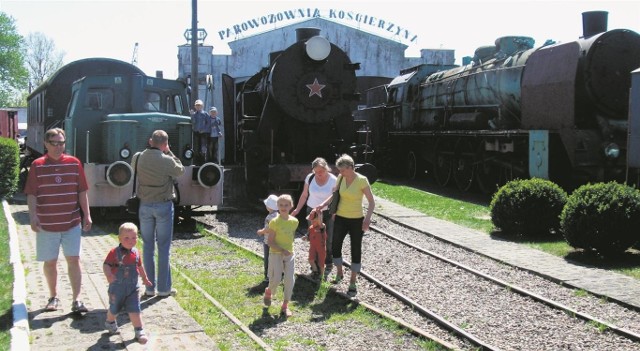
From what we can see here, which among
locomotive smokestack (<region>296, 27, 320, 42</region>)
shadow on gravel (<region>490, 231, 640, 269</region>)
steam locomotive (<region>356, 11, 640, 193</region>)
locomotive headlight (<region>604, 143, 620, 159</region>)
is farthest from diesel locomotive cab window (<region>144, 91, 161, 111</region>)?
locomotive headlight (<region>604, 143, 620, 159</region>)

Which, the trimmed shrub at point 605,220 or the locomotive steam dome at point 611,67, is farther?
the locomotive steam dome at point 611,67

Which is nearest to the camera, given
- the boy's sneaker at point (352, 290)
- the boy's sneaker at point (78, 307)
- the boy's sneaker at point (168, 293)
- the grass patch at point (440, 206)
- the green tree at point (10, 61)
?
the boy's sneaker at point (78, 307)

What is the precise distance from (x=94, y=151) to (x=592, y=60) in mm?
10146

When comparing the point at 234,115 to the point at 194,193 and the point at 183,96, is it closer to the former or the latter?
the point at 183,96

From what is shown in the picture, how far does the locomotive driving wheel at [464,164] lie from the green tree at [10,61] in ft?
194

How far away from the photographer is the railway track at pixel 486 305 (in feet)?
21.6

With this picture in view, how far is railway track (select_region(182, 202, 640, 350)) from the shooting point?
21.6 feet

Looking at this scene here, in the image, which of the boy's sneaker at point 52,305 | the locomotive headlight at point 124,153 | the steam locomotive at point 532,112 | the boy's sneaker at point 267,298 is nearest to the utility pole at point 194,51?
the steam locomotive at point 532,112

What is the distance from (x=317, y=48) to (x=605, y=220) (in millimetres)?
6289

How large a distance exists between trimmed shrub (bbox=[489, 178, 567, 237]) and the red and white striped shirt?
8146 millimetres

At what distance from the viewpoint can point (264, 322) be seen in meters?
7.13

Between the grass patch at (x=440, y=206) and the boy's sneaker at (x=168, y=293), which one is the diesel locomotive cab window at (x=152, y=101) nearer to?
the grass patch at (x=440, y=206)

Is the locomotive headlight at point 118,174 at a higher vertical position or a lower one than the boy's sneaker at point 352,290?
higher

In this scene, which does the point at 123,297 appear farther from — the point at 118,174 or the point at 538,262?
the point at 118,174
